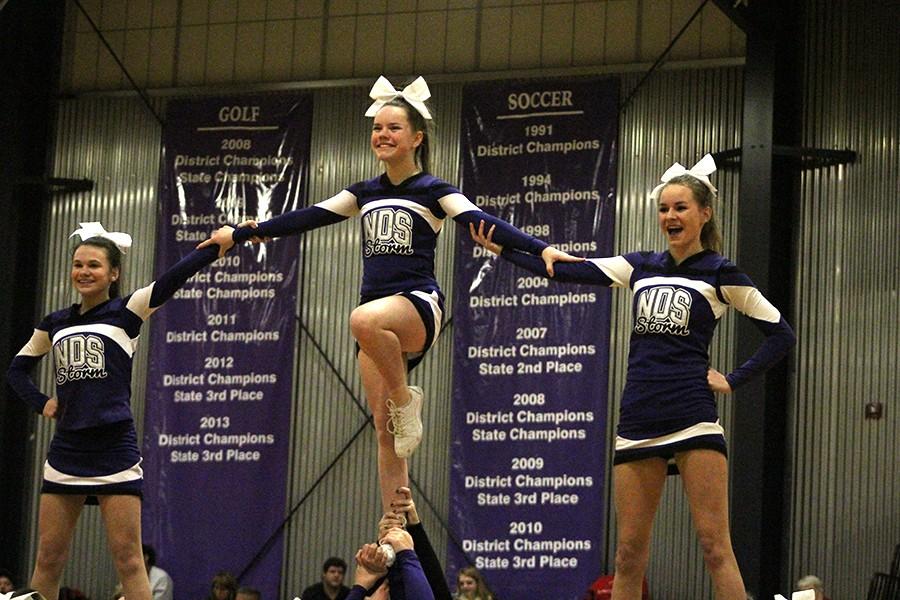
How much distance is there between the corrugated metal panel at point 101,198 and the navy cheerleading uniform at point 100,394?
675cm

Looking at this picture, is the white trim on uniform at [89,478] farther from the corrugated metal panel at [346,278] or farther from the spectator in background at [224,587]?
the corrugated metal panel at [346,278]

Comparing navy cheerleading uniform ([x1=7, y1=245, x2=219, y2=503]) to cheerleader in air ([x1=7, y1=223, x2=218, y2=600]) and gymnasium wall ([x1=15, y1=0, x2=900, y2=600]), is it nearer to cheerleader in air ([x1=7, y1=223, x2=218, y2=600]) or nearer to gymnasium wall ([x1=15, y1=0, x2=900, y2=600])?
cheerleader in air ([x1=7, y1=223, x2=218, y2=600])

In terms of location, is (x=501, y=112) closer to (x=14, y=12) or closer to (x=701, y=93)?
(x=701, y=93)

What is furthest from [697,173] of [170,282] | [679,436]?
[170,282]

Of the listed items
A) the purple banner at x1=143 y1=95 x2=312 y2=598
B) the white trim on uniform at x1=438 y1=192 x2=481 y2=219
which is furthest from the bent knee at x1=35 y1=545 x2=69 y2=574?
the purple banner at x1=143 y1=95 x2=312 y2=598

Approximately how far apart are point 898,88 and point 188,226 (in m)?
6.48

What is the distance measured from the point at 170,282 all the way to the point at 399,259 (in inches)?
47.5

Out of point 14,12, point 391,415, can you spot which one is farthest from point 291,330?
point 391,415

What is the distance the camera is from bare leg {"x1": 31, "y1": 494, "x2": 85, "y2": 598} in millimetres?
6391

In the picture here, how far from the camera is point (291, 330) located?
1293 cm

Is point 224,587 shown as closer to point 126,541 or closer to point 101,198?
point 101,198

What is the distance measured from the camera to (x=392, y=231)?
5953 millimetres

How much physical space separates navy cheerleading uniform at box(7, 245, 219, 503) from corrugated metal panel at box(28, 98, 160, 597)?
22.2ft

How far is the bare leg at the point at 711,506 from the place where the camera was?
18.4 feet
